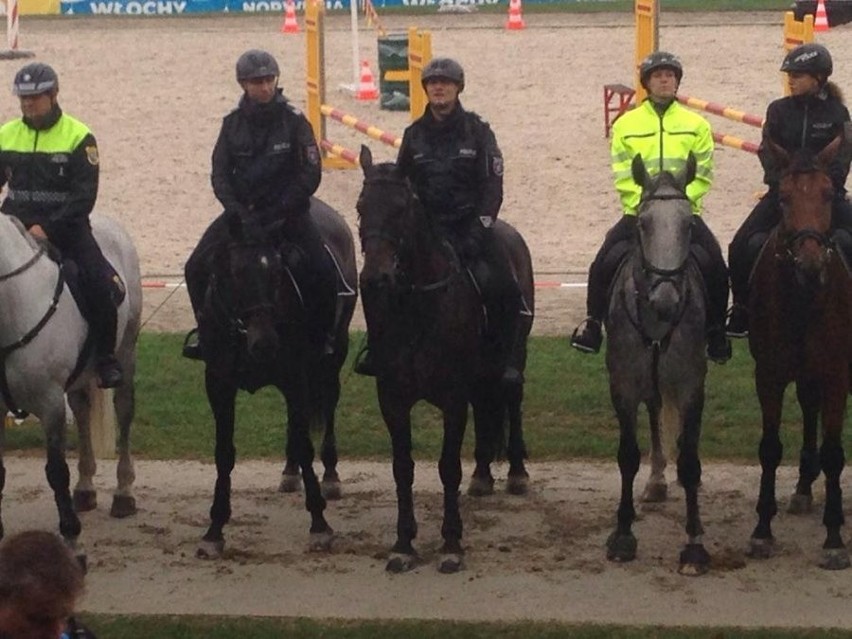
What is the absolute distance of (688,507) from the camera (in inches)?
400

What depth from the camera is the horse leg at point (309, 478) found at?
35.0 ft

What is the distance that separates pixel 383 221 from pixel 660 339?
5.69 feet

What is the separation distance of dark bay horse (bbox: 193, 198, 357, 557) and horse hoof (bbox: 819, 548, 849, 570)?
2.86 meters

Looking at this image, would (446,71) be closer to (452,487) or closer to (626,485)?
(452,487)

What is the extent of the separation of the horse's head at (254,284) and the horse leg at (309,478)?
601mm

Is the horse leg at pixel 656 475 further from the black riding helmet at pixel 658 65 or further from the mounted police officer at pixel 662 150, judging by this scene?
the black riding helmet at pixel 658 65

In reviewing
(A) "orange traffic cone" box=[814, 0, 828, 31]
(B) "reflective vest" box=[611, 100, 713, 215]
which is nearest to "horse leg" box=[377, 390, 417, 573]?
(B) "reflective vest" box=[611, 100, 713, 215]

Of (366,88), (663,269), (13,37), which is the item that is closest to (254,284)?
(663,269)

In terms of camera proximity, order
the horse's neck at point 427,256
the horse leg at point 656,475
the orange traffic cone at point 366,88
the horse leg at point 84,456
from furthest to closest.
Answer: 1. the orange traffic cone at point 366,88
2. the horse leg at point 84,456
3. the horse leg at point 656,475
4. the horse's neck at point 427,256

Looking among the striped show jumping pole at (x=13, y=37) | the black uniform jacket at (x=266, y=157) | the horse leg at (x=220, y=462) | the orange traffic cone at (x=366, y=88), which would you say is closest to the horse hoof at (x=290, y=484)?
the horse leg at (x=220, y=462)

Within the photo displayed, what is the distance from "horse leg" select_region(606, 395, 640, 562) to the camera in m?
10.3

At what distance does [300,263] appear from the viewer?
10.6 m

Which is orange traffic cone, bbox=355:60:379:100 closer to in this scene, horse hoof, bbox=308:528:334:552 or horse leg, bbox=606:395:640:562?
horse hoof, bbox=308:528:334:552

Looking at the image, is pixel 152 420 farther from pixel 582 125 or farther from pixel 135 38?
pixel 135 38
